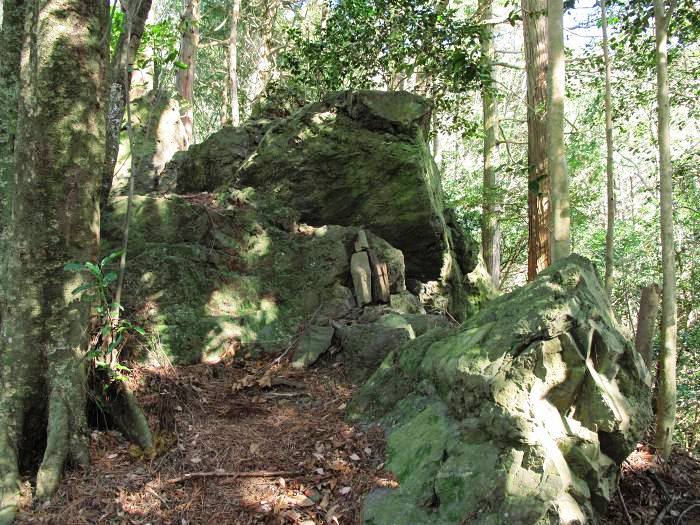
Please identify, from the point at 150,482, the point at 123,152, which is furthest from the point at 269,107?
the point at 150,482

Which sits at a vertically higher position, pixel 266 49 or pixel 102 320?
pixel 266 49

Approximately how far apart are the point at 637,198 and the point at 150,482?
4508 centimetres

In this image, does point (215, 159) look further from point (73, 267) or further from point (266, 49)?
point (266, 49)

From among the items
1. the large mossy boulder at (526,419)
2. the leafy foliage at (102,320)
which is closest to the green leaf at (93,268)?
the leafy foliage at (102,320)

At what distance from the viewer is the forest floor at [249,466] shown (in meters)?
3.20

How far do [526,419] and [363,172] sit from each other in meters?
4.82

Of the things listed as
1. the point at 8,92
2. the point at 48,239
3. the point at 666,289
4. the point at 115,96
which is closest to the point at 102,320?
the point at 48,239

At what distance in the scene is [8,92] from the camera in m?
4.35

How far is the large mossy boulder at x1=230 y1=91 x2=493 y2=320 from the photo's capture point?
7.16 meters

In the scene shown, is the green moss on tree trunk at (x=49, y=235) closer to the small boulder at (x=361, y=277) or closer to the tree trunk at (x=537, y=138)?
the small boulder at (x=361, y=277)

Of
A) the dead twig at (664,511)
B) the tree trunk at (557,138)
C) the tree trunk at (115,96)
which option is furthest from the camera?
the tree trunk at (115,96)

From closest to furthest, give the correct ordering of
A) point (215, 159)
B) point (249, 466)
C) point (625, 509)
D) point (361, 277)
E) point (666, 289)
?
point (249, 466), point (625, 509), point (666, 289), point (361, 277), point (215, 159)

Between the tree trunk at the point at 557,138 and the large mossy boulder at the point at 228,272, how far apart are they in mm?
2093

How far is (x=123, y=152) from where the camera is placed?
29.6 feet
